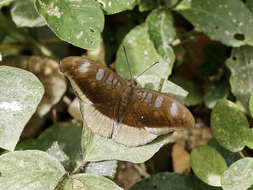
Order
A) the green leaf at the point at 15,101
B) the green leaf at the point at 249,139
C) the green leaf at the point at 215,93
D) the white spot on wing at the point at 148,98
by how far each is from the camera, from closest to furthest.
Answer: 1. the green leaf at the point at 15,101
2. the white spot on wing at the point at 148,98
3. the green leaf at the point at 249,139
4. the green leaf at the point at 215,93

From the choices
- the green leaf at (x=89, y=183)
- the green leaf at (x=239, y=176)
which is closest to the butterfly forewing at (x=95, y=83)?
the green leaf at (x=89, y=183)

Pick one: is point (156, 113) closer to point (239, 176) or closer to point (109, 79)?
point (109, 79)

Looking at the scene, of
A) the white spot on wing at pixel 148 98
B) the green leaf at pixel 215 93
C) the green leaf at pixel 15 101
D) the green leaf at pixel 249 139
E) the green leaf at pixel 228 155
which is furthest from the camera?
the green leaf at pixel 215 93

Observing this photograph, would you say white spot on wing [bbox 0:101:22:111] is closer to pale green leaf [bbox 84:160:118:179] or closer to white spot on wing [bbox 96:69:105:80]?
white spot on wing [bbox 96:69:105:80]

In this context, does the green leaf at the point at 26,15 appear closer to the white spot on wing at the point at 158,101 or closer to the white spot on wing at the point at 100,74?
the white spot on wing at the point at 100,74

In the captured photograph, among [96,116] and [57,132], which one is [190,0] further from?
[57,132]

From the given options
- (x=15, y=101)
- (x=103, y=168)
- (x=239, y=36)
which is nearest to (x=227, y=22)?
(x=239, y=36)
